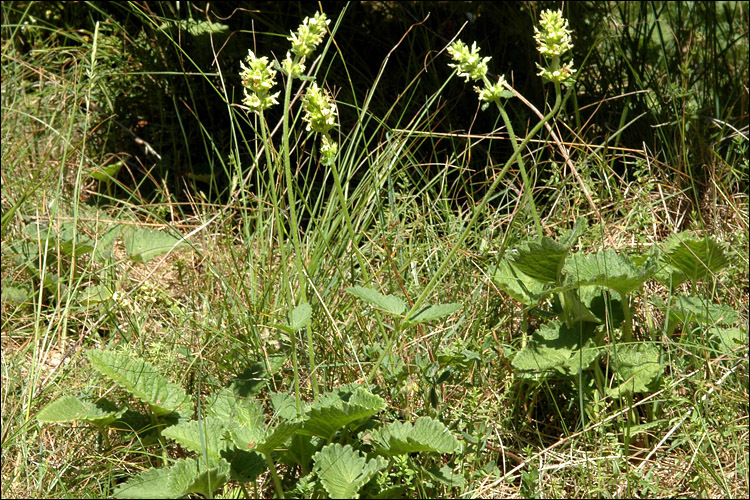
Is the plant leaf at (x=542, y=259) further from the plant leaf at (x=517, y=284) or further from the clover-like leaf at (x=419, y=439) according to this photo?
the clover-like leaf at (x=419, y=439)

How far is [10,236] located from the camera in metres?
2.59

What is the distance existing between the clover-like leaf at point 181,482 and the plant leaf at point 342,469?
0.61ft

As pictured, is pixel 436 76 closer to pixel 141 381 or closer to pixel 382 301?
pixel 382 301

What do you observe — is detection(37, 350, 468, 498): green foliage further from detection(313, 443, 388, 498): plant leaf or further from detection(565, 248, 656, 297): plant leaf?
detection(565, 248, 656, 297): plant leaf

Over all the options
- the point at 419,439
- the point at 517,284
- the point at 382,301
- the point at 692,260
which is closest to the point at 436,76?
the point at 517,284

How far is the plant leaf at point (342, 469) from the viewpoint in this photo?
1552 millimetres

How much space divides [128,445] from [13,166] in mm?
1376

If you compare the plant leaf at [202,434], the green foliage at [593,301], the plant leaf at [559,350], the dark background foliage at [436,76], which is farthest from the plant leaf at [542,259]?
the dark background foliage at [436,76]

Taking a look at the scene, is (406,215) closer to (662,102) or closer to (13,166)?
(662,102)

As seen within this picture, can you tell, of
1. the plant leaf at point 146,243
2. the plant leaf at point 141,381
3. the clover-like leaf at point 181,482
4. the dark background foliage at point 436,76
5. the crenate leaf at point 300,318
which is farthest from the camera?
the dark background foliage at point 436,76

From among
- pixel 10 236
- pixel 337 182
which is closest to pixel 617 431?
pixel 337 182

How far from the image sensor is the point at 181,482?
1548 millimetres

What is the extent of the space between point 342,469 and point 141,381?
51 centimetres

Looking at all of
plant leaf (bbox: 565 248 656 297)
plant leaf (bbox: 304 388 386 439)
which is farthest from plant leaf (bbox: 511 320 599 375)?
plant leaf (bbox: 304 388 386 439)
